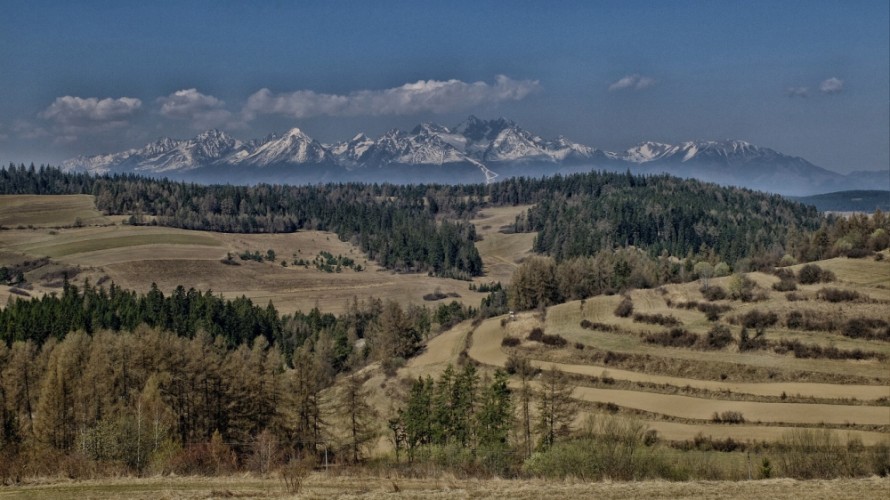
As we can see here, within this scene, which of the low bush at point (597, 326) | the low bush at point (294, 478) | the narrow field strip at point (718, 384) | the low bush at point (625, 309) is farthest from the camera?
the low bush at point (625, 309)

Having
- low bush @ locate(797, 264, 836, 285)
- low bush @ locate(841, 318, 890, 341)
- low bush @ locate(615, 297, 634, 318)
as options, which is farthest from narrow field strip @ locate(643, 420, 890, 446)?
low bush @ locate(797, 264, 836, 285)

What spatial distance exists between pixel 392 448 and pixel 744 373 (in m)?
38.2

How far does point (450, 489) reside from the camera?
3225cm

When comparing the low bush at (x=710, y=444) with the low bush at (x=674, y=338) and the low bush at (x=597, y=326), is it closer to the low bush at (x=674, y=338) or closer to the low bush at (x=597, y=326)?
the low bush at (x=674, y=338)

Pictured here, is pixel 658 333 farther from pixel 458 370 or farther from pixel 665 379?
pixel 458 370

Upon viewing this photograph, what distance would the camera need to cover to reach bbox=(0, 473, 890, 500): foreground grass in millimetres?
30000

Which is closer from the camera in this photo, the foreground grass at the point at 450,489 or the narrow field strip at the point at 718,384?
the foreground grass at the point at 450,489

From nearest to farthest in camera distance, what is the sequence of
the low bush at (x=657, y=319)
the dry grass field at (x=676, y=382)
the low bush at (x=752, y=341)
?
1. the dry grass field at (x=676, y=382)
2. the low bush at (x=752, y=341)
3. the low bush at (x=657, y=319)

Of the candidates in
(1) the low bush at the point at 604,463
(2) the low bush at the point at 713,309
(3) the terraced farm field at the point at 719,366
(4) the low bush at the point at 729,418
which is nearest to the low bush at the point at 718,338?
(3) the terraced farm field at the point at 719,366

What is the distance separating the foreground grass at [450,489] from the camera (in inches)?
1181

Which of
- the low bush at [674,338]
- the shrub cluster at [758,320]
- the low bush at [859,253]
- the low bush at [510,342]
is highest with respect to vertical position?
the low bush at [859,253]

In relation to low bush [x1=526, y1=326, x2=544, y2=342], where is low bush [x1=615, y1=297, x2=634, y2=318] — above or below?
above

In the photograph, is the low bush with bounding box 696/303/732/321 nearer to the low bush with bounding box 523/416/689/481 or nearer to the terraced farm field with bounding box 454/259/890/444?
the terraced farm field with bounding box 454/259/890/444

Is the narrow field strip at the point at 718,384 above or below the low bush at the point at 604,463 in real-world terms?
below
